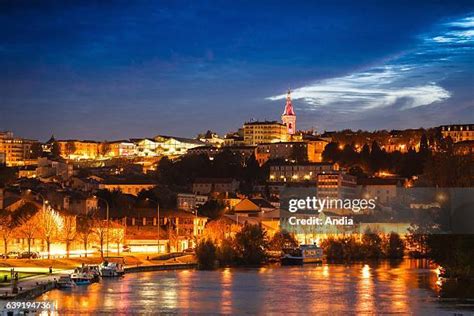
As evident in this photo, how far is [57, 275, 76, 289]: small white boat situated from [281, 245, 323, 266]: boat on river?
824 inches

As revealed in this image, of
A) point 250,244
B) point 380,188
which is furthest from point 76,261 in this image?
point 380,188

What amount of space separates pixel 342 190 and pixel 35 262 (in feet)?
162

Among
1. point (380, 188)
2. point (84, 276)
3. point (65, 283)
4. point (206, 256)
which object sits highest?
point (380, 188)

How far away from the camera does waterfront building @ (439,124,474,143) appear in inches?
4563

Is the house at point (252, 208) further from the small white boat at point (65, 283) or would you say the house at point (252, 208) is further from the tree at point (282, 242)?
the small white boat at point (65, 283)

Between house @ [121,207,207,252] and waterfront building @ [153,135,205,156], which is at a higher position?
waterfront building @ [153,135,205,156]

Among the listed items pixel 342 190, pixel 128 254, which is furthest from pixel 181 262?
pixel 342 190

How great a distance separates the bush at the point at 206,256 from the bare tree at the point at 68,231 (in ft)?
20.1

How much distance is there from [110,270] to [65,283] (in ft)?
20.1

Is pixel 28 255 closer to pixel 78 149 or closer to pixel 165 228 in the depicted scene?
pixel 165 228

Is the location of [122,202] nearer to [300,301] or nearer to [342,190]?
[342,190]

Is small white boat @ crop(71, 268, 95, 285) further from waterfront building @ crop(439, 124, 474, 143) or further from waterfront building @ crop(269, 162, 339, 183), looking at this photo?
waterfront building @ crop(439, 124, 474, 143)

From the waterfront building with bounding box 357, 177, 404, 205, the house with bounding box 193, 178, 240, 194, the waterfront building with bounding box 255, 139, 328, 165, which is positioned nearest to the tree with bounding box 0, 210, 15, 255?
the waterfront building with bounding box 357, 177, 404, 205

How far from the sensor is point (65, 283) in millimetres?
31672
